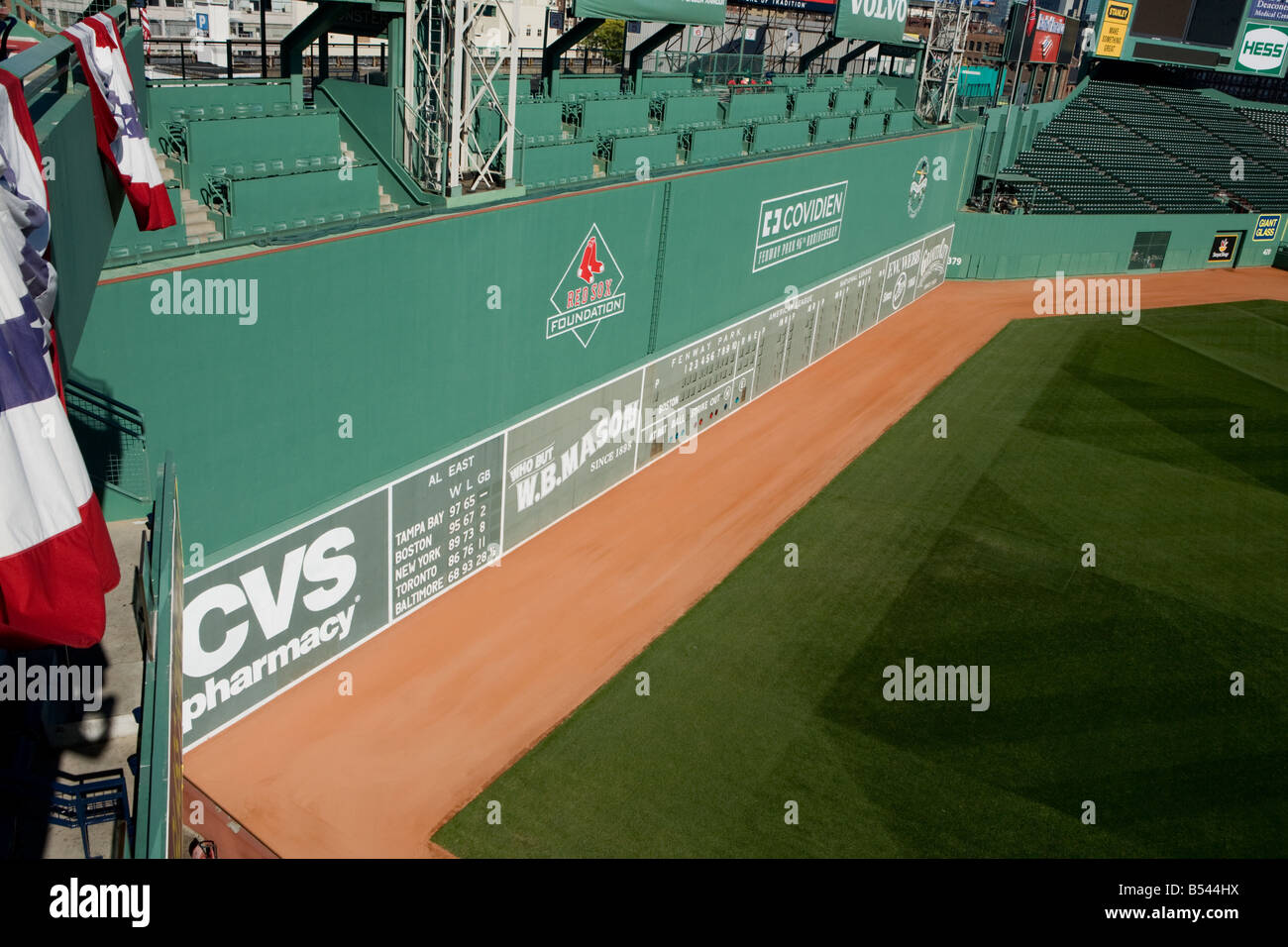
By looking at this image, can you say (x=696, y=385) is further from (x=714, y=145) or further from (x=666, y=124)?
(x=666, y=124)

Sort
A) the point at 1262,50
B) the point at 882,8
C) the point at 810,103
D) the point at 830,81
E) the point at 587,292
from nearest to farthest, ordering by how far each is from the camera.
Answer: the point at 587,292
the point at 810,103
the point at 882,8
the point at 830,81
the point at 1262,50

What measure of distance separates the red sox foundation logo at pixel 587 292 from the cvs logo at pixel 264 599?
17.1ft

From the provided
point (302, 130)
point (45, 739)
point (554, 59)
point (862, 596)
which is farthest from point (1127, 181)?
point (45, 739)

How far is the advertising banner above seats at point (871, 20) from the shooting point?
29609 millimetres

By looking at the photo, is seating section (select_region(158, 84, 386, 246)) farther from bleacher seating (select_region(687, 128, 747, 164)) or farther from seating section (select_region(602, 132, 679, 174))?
bleacher seating (select_region(687, 128, 747, 164))

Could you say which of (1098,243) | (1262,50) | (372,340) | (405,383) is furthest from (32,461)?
(1262,50)

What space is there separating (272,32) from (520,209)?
1069 inches

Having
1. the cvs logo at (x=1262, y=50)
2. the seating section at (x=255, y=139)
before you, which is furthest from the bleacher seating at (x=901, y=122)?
the cvs logo at (x=1262, y=50)

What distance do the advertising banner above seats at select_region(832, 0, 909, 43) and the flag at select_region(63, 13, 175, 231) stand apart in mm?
26140

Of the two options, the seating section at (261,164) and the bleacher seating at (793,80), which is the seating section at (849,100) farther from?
the seating section at (261,164)

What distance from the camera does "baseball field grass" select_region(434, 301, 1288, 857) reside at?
11.4 m

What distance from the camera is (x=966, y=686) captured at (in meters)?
14.0

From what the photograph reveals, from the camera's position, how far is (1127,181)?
147 ft

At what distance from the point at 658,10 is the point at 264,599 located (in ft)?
49.1
